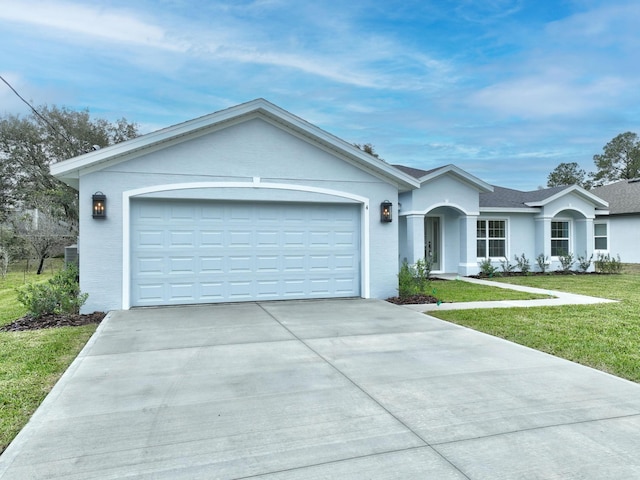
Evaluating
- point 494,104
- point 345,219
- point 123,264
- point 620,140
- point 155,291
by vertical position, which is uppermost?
point 620,140

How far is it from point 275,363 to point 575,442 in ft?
10.4

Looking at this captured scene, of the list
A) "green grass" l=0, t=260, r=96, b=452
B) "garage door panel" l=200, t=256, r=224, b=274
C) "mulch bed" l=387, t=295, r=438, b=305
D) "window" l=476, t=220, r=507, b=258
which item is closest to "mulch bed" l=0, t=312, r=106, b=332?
"green grass" l=0, t=260, r=96, b=452

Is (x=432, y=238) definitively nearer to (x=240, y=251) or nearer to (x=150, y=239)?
(x=240, y=251)

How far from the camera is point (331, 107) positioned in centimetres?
2373

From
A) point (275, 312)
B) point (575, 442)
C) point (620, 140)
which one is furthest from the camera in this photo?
point (620, 140)

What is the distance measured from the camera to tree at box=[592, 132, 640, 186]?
46.8 metres

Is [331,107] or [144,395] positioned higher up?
[331,107]

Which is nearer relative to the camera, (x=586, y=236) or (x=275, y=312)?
(x=275, y=312)

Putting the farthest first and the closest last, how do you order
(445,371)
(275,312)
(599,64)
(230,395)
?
(599,64) < (275,312) < (445,371) < (230,395)

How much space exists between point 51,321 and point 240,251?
3.75 m

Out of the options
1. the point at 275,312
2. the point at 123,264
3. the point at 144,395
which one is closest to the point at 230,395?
the point at 144,395

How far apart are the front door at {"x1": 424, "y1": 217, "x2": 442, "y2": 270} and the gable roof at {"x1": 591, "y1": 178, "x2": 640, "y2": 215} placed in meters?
12.0

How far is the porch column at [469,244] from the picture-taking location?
17.4m

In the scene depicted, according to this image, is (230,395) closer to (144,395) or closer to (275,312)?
(144,395)
